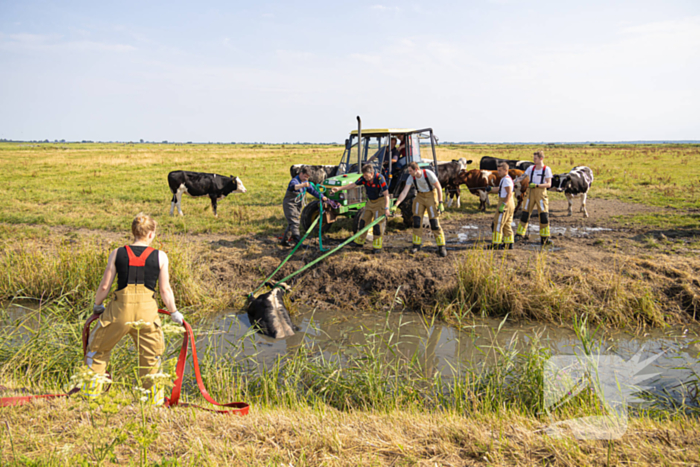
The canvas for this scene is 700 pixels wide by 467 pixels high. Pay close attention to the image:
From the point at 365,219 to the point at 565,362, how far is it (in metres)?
5.03

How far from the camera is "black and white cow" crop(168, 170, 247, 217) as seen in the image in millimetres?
13180

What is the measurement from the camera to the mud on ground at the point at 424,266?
21.6 feet

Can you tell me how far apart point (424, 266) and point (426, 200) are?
154 cm

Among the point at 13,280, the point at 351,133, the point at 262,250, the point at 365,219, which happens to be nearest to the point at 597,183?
the point at 351,133

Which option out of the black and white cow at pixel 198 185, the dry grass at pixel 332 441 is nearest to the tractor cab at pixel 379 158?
the black and white cow at pixel 198 185

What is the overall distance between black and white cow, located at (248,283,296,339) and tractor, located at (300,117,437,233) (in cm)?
370

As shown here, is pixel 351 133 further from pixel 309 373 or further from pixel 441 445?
pixel 441 445

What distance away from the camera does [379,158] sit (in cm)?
1066

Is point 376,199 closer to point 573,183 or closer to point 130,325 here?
point 130,325

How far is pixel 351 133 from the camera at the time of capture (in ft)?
35.9

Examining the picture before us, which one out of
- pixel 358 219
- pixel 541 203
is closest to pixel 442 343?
pixel 358 219

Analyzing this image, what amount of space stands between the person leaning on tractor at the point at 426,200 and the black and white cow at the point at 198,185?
23.2ft

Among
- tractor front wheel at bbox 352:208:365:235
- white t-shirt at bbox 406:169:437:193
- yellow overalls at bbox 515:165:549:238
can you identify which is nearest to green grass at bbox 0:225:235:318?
tractor front wheel at bbox 352:208:365:235

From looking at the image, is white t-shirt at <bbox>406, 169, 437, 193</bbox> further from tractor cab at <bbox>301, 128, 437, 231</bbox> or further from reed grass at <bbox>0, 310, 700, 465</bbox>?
reed grass at <bbox>0, 310, 700, 465</bbox>
